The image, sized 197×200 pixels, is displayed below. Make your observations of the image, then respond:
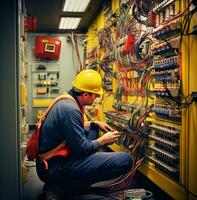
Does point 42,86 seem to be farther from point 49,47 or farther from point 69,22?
point 69,22

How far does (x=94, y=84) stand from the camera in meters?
2.87

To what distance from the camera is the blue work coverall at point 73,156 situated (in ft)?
8.46

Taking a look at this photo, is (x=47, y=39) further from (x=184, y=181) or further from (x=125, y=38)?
(x=184, y=181)

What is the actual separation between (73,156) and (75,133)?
27cm

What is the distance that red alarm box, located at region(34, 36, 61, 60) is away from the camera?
25.5ft

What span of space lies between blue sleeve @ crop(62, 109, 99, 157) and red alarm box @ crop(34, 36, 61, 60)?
216 inches

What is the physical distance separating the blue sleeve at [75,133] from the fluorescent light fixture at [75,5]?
11.6 ft

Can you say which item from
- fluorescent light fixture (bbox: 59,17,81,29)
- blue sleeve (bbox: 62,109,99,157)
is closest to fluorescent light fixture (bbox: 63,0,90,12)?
fluorescent light fixture (bbox: 59,17,81,29)

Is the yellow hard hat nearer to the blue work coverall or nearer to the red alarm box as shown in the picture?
the blue work coverall

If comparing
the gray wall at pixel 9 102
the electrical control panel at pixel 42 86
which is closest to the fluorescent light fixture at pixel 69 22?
the electrical control panel at pixel 42 86

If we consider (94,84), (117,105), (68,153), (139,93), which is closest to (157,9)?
(94,84)

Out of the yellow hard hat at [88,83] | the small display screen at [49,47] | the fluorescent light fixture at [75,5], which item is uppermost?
the fluorescent light fixture at [75,5]

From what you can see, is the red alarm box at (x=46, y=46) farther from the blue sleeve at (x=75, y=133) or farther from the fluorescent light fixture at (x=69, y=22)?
the blue sleeve at (x=75, y=133)

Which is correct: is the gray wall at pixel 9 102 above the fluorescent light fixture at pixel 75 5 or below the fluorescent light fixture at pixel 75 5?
below
